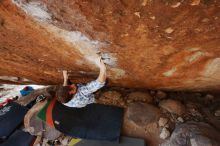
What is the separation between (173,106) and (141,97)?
385 mm

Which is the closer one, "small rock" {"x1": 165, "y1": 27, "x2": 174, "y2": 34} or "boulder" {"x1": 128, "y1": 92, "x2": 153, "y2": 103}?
"small rock" {"x1": 165, "y1": 27, "x2": 174, "y2": 34}

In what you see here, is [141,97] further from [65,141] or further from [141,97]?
[65,141]

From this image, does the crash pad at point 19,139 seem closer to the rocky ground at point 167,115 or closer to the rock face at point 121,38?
the rocky ground at point 167,115

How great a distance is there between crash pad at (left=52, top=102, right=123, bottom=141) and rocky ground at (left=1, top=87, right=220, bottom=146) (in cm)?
10

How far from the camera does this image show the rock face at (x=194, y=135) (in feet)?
7.30

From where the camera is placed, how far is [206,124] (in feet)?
8.12

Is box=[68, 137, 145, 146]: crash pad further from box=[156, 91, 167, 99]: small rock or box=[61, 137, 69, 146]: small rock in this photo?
box=[156, 91, 167, 99]: small rock

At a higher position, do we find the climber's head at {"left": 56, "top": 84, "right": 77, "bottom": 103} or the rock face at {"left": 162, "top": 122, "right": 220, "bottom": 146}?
the climber's head at {"left": 56, "top": 84, "right": 77, "bottom": 103}

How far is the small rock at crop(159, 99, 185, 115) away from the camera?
2662 millimetres

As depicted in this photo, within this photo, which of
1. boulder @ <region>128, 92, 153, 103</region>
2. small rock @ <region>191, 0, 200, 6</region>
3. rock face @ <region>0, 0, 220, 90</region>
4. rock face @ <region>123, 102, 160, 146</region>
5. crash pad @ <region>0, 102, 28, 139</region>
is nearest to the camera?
small rock @ <region>191, 0, 200, 6</region>

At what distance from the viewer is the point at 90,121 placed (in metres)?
2.81

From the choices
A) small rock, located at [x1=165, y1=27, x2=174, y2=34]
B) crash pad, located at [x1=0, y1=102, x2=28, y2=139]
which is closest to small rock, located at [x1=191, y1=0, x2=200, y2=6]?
small rock, located at [x1=165, y1=27, x2=174, y2=34]

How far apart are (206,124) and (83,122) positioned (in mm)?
1345

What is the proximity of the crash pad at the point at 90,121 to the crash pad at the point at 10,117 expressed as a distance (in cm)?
68
